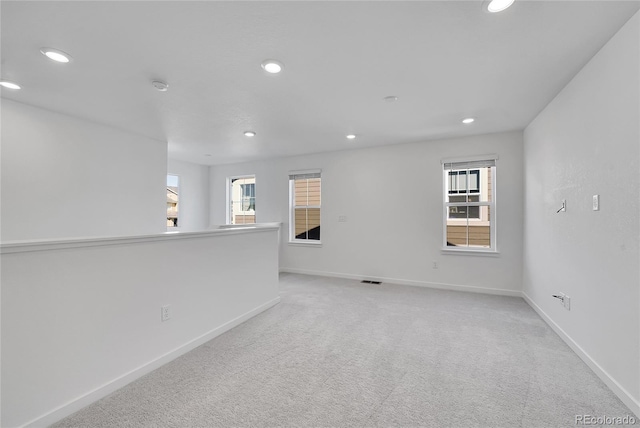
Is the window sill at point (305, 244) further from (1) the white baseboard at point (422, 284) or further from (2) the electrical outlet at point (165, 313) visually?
(2) the electrical outlet at point (165, 313)

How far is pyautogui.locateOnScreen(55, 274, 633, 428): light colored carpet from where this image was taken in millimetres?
1603

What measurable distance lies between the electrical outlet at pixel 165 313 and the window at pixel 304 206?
11.5ft

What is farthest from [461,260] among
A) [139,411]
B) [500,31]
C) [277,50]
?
[139,411]

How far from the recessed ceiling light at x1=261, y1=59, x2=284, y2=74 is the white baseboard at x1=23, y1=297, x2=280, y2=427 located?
8.09ft

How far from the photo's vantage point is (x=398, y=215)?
473cm

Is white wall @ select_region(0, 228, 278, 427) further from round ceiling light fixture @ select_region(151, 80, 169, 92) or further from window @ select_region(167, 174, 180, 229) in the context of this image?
window @ select_region(167, 174, 180, 229)

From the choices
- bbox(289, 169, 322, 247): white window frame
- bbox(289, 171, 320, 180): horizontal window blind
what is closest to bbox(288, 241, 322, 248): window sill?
bbox(289, 169, 322, 247): white window frame

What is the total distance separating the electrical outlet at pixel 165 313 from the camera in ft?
7.05

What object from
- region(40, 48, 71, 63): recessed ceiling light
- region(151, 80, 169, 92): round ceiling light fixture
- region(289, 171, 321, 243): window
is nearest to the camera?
region(40, 48, 71, 63): recessed ceiling light

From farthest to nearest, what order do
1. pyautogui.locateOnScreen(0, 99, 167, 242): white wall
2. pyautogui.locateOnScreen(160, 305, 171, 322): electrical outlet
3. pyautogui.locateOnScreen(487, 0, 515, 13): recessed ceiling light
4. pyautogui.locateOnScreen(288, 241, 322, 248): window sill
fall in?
Answer: pyautogui.locateOnScreen(288, 241, 322, 248): window sill → pyautogui.locateOnScreen(0, 99, 167, 242): white wall → pyautogui.locateOnScreen(160, 305, 171, 322): electrical outlet → pyautogui.locateOnScreen(487, 0, 515, 13): recessed ceiling light

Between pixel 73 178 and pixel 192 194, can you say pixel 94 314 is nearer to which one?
pixel 73 178

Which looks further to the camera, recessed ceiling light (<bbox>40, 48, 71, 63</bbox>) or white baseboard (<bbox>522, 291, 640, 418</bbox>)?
recessed ceiling light (<bbox>40, 48, 71, 63</bbox>)

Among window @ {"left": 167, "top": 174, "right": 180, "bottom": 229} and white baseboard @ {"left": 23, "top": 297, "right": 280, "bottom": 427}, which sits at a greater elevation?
window @ {"left": 167, "top": 174, "right": 180, "bottom": 229}

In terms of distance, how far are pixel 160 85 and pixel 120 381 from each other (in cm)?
250
